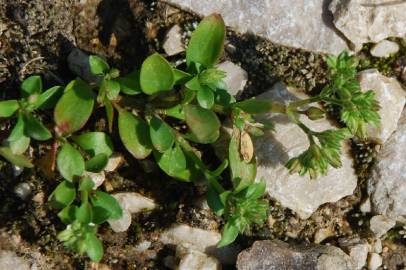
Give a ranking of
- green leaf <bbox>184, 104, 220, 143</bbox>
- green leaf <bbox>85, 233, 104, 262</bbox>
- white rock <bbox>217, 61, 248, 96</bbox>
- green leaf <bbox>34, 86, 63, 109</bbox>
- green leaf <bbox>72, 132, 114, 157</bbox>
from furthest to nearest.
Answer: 1. white rock <bbox>217, 61, 248, 96</bbox>
2. green leaf <bbox>72, 132, 114, 157</bbox>
3. green leaf <bbox>34, 86, 63, 109</bbox>
4. green leaf <bbox>184, 104, 220, 143</bbox>
5. green leaf <bbox>85, 233, 104, 262</bbox>

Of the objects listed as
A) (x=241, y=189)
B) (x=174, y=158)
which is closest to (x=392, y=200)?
(x=241, y=189)

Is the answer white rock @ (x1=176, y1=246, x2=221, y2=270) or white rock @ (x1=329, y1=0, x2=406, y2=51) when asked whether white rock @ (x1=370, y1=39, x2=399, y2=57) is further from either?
white rock @ (x1=176, y1=246, x2=221, y2=270)

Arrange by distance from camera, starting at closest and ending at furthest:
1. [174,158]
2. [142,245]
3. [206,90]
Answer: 1. [206,90]
2. [174,158]
3. [142,245]

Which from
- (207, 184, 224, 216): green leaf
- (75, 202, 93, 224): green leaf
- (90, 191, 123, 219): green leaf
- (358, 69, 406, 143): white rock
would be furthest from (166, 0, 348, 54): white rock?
(75, 202, 93, 224): green leaf

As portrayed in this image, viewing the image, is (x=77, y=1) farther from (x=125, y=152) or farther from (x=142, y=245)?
(x=142, y=245)

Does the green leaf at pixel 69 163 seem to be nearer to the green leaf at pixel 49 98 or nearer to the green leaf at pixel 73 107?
the green leaf at pixel 73 107

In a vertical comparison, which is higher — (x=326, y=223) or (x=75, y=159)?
(x=75, y=159)

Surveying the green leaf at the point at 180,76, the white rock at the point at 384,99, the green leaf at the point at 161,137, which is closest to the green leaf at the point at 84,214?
the green leaf at the point at 161,137
